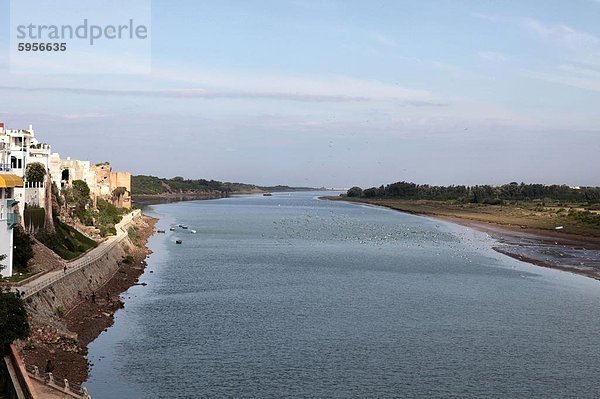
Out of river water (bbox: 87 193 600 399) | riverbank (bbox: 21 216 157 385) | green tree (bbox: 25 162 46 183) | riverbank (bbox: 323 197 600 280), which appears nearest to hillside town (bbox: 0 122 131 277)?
green tree (bbox: 25 162 46 183)

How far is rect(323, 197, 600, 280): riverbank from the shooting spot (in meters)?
78.2

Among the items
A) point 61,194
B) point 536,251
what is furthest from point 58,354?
point 536,251

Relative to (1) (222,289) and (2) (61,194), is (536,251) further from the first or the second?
(2) (61,194)

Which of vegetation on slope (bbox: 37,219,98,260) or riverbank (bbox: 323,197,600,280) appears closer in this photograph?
vegetation on slope (bbox: 37,219,98,260)

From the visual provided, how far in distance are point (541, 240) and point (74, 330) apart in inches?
3307

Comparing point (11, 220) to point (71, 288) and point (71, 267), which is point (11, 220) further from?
point (71, 267)

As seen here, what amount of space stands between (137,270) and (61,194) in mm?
17153

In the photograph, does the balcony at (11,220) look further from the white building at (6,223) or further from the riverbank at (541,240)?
the riverbank at (541,240)

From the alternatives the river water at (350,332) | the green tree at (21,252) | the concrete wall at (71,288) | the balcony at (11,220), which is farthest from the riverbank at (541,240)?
the balcony at (11,220)

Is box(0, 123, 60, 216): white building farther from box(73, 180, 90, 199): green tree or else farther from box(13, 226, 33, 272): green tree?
box(73, 180, 90, 199): green tree

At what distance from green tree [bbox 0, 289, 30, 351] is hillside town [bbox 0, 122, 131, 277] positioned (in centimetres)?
1267

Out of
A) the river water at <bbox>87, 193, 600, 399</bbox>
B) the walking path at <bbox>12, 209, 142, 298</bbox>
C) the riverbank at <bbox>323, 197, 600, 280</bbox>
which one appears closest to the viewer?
the river water at <bbox>87, 193, 600, 399</bbox>

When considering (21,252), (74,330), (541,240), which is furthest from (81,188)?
(541,240)

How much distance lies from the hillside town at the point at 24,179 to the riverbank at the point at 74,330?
524 centimetres
